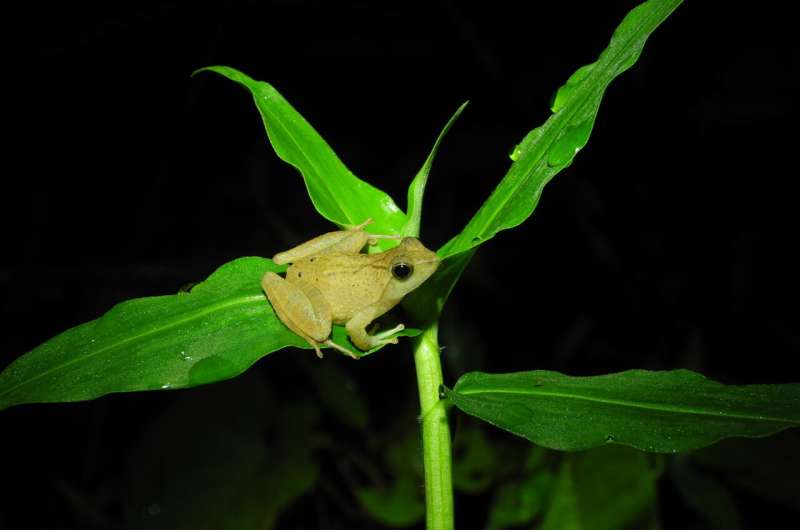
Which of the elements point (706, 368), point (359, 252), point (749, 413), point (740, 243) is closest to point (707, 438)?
point (749, 413)

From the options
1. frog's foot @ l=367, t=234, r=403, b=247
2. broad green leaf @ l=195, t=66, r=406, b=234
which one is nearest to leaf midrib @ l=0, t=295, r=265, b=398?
broad green leaf @ l=195, t=66, r=406, b=234

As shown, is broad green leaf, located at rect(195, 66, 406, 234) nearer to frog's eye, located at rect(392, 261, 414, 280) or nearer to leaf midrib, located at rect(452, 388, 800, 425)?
frog's eye, located at rect(392, 261, 414, 280)

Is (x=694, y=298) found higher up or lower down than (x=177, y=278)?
lower down

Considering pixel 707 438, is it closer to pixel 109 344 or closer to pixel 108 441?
pixel 109 344

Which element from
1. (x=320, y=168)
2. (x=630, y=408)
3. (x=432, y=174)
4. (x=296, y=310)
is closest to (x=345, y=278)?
(x=320, y=168)

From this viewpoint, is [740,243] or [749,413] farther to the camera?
[740,243]
